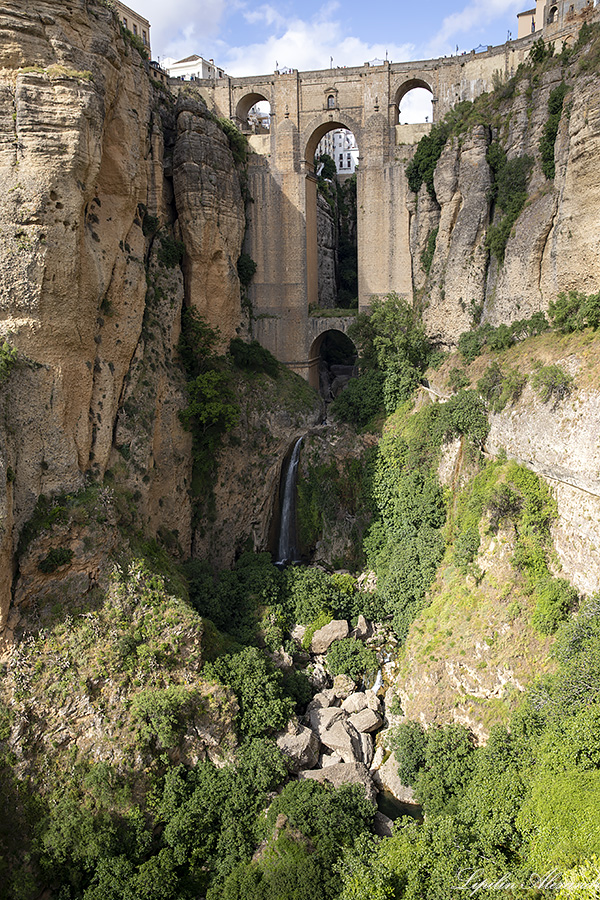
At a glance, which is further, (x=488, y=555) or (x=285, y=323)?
(x=285, y=323)

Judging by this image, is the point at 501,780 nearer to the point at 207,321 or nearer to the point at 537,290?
the point at 537,290

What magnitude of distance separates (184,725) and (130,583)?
431cm

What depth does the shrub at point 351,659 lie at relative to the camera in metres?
21.8

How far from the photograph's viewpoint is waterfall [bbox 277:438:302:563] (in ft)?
94.5

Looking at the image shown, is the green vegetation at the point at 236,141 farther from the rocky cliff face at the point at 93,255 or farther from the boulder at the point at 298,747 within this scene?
the boulder at the point at 298,747

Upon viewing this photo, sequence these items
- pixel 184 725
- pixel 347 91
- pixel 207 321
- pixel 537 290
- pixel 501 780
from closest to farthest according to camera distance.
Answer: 1. pixel 501 780
2. pixel 184 725
3. pixel 537 290
4. pixel 207 321
5. pixel 347 91

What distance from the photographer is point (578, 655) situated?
15977 millimetres

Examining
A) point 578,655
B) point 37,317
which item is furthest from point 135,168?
point 578,655

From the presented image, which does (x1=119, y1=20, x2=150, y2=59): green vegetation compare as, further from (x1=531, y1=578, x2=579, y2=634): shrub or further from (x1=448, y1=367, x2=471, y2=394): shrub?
(x1=531, y1=578, x2=579, y2=634): shrub

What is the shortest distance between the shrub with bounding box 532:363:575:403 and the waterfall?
11864 millimetres

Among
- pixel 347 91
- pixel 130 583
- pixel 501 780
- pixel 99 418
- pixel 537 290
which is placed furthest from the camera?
pixel 347 91

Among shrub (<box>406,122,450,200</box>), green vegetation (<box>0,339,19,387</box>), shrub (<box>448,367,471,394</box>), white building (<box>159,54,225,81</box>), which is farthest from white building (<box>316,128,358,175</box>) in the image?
green vegetation (<box>0,339,19,387</box>)

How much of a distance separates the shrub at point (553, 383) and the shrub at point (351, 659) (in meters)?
10.1

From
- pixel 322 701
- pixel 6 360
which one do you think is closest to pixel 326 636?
pixel 322 701
